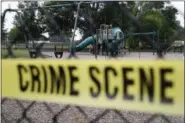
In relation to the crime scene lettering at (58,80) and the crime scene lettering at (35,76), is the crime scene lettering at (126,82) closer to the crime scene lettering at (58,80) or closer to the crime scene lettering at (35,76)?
the crime scene lettering at (58,80)

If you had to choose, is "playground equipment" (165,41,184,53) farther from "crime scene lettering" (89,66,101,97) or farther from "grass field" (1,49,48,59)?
"grass field" (1,49,48,59)

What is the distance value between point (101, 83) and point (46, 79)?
0.65 ft

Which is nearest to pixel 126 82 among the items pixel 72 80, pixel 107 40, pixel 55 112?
pixel 72 80

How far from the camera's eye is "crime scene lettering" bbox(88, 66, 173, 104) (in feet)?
2.91

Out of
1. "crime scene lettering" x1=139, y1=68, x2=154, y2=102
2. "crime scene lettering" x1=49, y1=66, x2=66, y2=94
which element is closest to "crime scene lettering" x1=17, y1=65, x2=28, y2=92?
"crime scene lettering" x1=49, y1=66, x2=66, y2=94

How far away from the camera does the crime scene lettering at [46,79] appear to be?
41.0 inches

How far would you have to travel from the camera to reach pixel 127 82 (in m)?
0.94

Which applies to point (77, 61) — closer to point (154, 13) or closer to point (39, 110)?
point (154, 13)

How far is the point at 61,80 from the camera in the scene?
107 cm

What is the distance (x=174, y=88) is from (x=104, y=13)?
1.33 feet

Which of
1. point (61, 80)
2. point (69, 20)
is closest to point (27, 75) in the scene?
point (61, 80)

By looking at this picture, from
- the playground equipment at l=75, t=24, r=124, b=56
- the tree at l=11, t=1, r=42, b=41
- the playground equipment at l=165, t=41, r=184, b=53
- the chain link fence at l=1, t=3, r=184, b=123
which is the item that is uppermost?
the tree at l=11, t=1, r=42, b=41

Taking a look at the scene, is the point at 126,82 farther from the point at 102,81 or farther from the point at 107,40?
the point at 107,40

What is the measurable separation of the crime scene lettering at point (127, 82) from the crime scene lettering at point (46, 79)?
7cm
